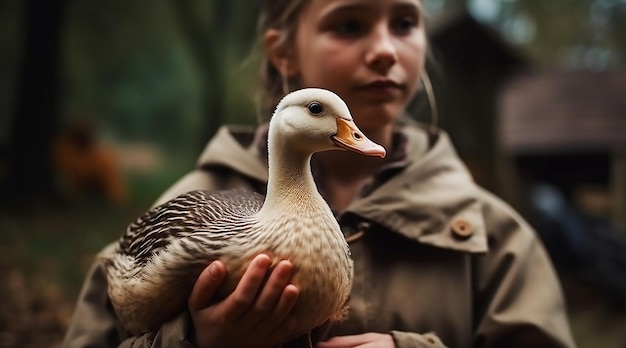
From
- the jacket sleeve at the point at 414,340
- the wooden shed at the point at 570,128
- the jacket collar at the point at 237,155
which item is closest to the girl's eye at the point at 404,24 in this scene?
the jacket collar at the point at 237,155

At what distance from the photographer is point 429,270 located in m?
0.99

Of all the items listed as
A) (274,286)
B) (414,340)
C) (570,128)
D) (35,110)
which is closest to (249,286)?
(274,286)

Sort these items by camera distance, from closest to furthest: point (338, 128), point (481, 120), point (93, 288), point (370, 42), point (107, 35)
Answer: point (338, 128) < point (370, 42) < point (93, 288) < point (107, 35) < point (481, 120)

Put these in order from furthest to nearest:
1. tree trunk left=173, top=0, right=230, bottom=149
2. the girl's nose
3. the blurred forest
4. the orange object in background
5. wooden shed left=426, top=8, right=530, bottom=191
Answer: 1. wooden shed left=426, top=8, right=530, bottom=191
2. tree trunk left=173, top=0, right=230, bottom=149
3. the orange object in background
4. the blurred forest
5. the girl's nose

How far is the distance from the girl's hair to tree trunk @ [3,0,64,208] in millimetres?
689

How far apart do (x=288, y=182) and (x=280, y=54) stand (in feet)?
1.56

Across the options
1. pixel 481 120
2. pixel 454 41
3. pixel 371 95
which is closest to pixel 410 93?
pixel 371 95

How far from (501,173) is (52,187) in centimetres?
246

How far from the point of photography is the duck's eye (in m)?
0.66

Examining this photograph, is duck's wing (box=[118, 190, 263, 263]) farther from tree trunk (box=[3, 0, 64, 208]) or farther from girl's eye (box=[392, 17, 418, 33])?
tree trunk (box=[3, 0, 64, 208])

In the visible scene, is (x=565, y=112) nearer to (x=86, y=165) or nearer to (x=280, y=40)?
(x=86, y=165)

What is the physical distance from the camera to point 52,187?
1668 millimetres

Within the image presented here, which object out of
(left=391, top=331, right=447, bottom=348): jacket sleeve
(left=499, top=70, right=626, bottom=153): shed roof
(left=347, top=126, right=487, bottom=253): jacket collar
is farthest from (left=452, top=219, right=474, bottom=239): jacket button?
(left=499, top=70, right=626, bottom=153): shed roof

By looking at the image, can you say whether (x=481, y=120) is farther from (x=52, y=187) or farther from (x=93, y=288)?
(x=93, y=288)
